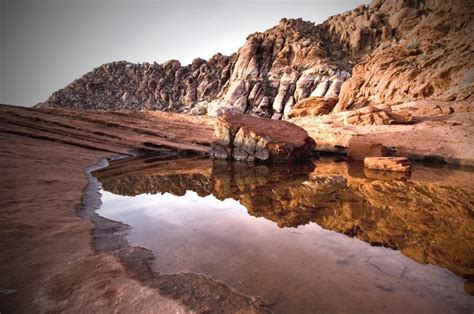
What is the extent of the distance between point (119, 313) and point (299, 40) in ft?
220

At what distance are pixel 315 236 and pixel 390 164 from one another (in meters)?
9.31

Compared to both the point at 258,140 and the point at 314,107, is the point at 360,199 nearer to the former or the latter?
the point at 258,140

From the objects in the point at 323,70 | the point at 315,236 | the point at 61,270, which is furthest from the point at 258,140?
the point at 323,70

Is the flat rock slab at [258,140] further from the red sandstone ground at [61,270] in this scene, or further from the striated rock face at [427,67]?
the striated rock face at [427,67]

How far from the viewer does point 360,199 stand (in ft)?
22.8

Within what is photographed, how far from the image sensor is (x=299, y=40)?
6006 centimetres

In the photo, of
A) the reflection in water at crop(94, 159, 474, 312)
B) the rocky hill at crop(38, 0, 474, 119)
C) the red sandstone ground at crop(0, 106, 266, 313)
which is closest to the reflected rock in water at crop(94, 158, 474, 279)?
the reflection in water at crop(94, 159, 474, 312)

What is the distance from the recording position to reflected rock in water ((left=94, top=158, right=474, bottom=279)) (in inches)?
172

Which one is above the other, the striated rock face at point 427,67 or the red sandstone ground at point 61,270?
the striated rock face at point 427,67

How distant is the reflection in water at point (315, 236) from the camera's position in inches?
116

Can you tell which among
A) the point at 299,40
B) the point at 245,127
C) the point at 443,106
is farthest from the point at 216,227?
the point at 299,40

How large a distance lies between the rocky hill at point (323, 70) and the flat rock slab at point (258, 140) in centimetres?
492

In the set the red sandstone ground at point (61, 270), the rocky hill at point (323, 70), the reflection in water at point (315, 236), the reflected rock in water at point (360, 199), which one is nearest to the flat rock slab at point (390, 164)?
the reflected rock in water at point (360, 199)

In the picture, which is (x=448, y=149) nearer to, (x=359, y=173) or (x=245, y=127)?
(x=359, y=173)
